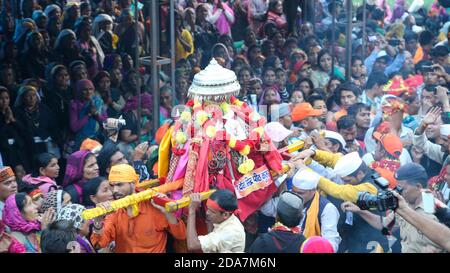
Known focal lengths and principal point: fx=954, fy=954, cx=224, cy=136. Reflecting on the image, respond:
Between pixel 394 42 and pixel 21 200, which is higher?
pixel 21 200

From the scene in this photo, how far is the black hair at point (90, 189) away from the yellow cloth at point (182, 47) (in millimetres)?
Answer: 3867

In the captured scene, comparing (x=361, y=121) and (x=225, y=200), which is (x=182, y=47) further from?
(x=225, y=200)

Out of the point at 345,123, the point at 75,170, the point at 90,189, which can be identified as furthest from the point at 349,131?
the point at 90,189

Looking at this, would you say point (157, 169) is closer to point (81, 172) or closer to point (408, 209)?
point (81, 172)

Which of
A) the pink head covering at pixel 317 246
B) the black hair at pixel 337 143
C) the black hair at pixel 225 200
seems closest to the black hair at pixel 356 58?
the black hair at pixel 337 143

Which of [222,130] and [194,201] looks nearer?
[194,201]

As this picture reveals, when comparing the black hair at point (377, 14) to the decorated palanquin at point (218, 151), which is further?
the black hair at point (377, 14)

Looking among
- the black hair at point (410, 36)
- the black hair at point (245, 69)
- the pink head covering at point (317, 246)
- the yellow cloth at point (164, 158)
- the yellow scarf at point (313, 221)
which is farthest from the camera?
the black hair at point (410, 36)

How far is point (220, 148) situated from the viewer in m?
6.17

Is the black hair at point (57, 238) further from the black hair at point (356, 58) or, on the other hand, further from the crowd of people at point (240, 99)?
the black hair at point (356, 58)

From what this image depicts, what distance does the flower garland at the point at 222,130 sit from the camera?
614cm

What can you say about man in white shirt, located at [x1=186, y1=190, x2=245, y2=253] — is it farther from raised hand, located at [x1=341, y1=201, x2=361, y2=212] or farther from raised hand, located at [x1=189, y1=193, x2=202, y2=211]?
raised hand, located at [x1=341, y1=201, x2=361, y2=212]

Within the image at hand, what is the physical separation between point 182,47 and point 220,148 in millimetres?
4333

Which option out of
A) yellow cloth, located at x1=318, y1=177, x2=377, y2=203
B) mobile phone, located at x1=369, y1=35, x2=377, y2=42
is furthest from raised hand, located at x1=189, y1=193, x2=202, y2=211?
mobile phone, located at x1=369, y1=35, x2=377, y2=42
